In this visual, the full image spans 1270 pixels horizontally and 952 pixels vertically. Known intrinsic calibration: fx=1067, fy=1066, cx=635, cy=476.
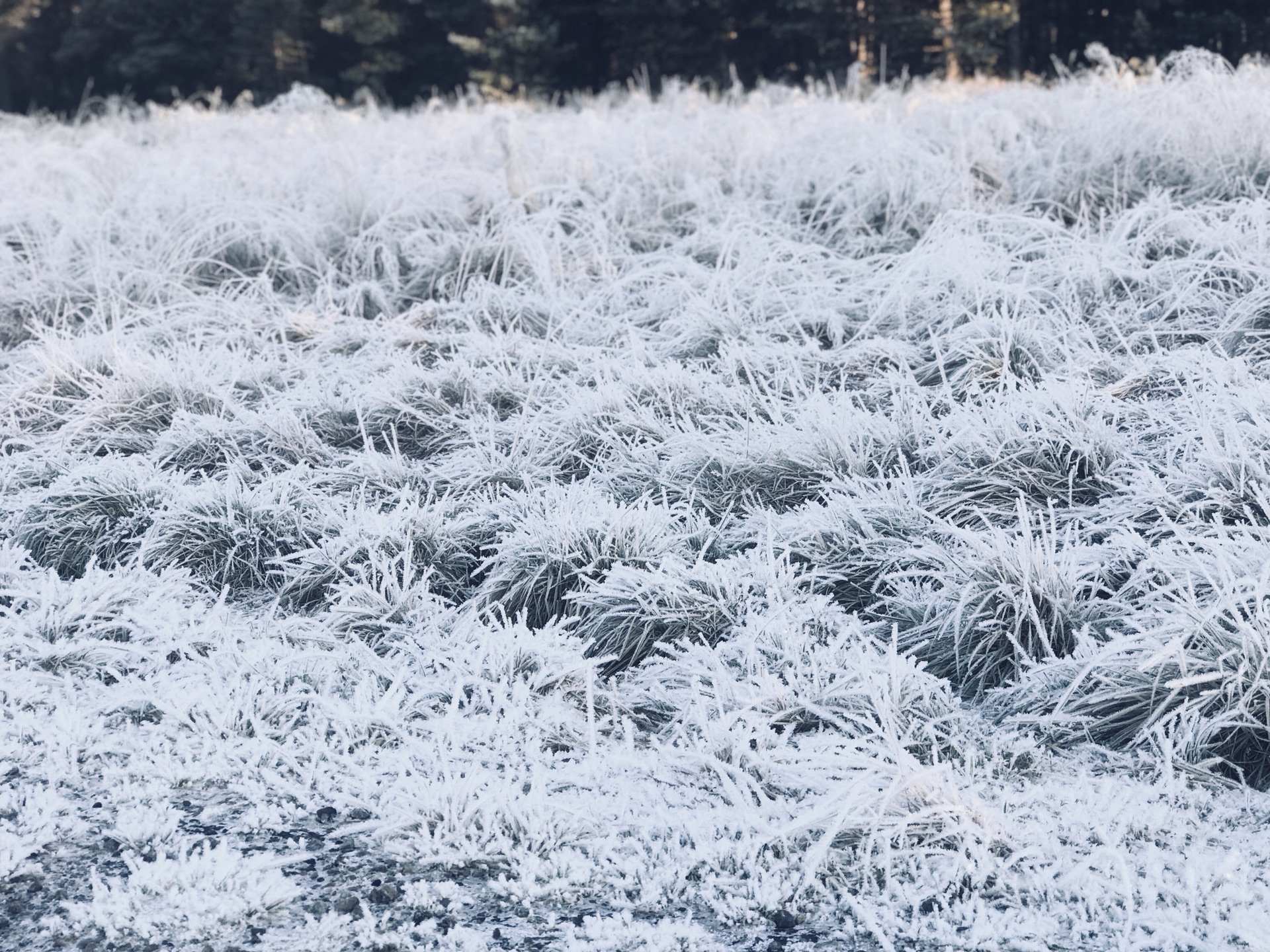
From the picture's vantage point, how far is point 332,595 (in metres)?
2.91

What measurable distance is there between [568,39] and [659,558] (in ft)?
49.2

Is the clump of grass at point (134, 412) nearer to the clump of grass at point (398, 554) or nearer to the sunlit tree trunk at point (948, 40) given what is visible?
the clump of grass at point (398, 554)

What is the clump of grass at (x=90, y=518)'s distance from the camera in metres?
3.24

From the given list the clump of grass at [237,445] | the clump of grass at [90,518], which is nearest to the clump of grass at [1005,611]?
the clump of grass at [237,445]

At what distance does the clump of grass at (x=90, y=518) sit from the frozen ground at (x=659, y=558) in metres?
0.02

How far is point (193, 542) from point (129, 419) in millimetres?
1091

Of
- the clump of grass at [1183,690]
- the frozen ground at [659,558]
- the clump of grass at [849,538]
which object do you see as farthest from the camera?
the clump of grass at [849,538]

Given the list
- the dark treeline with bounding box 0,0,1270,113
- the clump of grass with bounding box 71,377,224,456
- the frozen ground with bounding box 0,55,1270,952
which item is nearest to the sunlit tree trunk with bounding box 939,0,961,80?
the dark treeline with bounding box 0,0,1270,113

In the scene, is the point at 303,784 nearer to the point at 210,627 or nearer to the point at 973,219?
the point at 210,627

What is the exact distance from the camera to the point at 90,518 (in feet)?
10.9

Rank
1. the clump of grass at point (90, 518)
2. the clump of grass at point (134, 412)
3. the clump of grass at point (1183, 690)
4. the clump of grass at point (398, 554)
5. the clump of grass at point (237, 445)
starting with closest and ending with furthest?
the clump of grass at point (1183, 690), the clump of grass at point (398, 554), the clump of grass at point (90, 518), the clump of grass at point (237, 445), the clump of grass at point (134, 412)

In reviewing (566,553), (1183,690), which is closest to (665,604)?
(566,553)

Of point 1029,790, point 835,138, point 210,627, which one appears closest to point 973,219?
point 835,138

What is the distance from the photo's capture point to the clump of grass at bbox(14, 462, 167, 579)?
10.6ft
